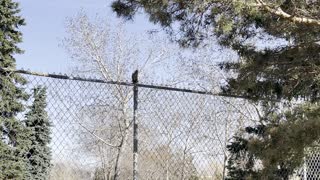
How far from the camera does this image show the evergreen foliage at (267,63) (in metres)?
4.11

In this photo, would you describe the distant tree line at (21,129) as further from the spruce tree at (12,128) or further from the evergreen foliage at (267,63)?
the evergreen foliage at (267,63)

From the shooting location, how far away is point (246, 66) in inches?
192

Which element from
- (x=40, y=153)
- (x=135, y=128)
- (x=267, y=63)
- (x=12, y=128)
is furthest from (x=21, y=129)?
(x=267, y=63)

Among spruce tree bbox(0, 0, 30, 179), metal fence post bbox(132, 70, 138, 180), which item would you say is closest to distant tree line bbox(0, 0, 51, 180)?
spruce tree bbox(0, 0, 30, 179)

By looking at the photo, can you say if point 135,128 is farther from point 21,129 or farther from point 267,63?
point 267,63

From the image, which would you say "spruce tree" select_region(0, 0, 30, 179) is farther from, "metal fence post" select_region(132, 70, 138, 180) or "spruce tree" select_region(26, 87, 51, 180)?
"metal fence post" select_region(132, 70, 138, 180)

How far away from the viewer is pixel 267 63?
15.8 feet

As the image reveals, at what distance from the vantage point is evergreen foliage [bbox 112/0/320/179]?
13.5ft

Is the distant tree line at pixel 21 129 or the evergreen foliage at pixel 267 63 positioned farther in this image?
the evergreen foliage at pixel 267 63

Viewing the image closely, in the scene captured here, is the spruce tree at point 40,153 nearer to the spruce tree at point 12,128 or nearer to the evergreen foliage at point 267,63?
the spruce tree at point 12,128

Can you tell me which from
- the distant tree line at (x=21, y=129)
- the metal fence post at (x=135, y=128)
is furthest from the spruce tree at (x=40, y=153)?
the metal fence post at (x=135, y=128)

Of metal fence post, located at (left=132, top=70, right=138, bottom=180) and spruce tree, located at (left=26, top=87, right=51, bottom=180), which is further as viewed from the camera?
metal fence post, located at (left=132, top=70, right=138, bottom=180)

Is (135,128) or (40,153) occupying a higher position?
(135,128)

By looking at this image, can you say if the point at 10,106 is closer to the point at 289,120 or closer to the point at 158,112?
the point at 158,112
